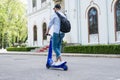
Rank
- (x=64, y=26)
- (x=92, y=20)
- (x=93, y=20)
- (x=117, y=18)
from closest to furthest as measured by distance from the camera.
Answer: (x=64, y=26)
(x=117, y=18)
(x=93, y=20)
(x=92, y=20)

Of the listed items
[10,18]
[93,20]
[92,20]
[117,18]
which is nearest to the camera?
[117,18]

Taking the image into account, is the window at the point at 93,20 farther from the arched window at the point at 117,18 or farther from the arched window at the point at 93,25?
the arched window at the point at 117,18

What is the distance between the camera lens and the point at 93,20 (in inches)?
1069

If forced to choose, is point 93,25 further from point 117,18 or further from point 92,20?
point 117,18

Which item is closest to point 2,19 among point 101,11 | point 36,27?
point 36,27

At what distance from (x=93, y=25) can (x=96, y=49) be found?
4.89 metres

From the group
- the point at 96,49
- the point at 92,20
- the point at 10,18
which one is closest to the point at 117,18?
the point at 92,20

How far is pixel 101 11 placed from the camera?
85.2ft

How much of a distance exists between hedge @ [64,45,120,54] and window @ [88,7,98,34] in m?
2.81

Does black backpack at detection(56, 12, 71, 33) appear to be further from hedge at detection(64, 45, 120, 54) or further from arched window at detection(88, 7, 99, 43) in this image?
arched window at detection(88, 7, 99, 43)

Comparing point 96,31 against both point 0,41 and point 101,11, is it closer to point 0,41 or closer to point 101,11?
point 101,11

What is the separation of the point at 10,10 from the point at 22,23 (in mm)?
6418

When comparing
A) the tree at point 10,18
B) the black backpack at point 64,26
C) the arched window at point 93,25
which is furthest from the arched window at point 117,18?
the tree at point 10,18

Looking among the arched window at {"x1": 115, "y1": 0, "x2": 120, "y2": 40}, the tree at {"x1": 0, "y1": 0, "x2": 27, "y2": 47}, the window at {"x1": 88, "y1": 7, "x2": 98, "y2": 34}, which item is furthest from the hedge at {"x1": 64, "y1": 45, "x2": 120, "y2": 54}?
the tree at {"x1": 0, "y1": 0, "x2": 27, "y2": 47}
